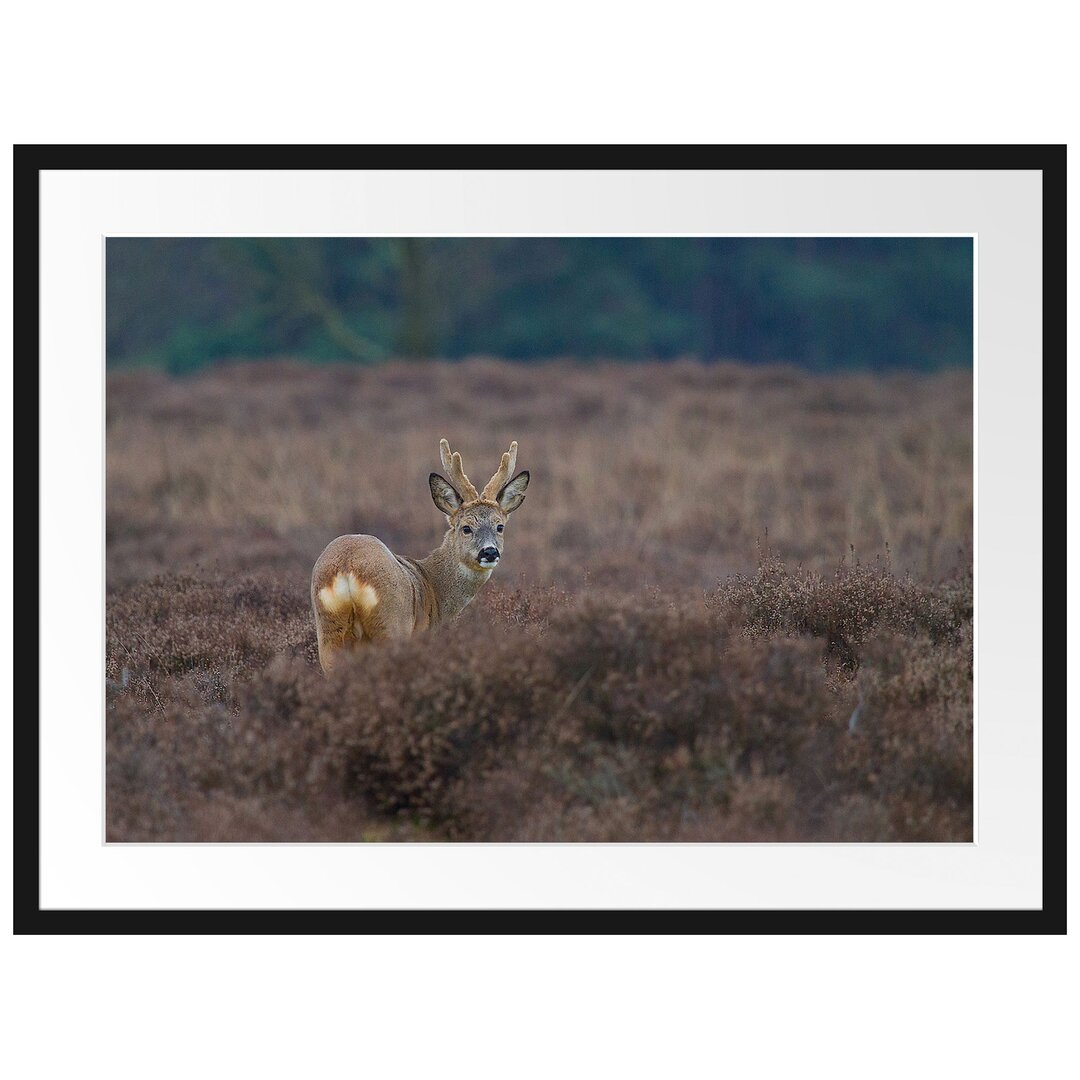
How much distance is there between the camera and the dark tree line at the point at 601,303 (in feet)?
110

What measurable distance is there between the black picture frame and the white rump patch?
1.52 metres

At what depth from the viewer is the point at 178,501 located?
50.7ft

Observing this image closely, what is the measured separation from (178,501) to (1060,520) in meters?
11.1

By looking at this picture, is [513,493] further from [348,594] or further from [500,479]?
[348,594]

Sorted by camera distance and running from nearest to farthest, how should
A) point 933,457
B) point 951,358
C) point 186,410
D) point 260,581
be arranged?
point 260,581
point 933,457
point 186,410
point 951,358

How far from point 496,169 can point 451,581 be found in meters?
2.64

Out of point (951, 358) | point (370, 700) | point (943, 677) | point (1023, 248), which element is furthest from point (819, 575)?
point (951, 358)

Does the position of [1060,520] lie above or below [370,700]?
above

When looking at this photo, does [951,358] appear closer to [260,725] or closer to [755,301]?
[755,301]

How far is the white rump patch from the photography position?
7.14m

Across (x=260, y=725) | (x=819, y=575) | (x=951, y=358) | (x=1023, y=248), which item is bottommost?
(x=260, y=725)

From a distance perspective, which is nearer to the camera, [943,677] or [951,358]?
[943,677]

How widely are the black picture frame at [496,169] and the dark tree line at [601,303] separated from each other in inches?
1026

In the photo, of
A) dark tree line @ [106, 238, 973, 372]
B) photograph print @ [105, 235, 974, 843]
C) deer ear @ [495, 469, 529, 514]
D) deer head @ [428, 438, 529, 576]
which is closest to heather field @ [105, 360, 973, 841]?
photograph print @ [105, 235, 974, 843]
